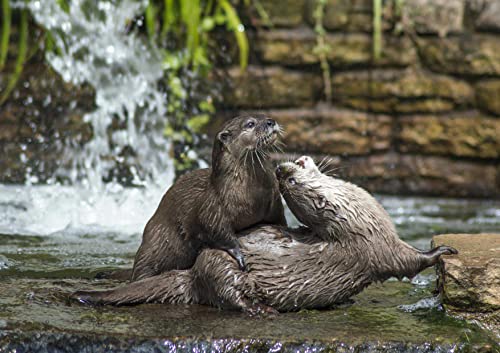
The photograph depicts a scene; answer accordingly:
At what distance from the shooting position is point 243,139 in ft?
8.92

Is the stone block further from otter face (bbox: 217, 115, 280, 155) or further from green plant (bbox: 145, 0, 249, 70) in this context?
otter face (bbox: 217, 115, 280, 155)

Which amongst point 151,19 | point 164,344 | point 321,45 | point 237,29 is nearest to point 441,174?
point 321,45

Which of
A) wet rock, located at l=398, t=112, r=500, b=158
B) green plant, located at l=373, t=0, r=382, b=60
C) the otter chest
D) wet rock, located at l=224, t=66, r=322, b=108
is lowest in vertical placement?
wet rock, located at l=398, t=112, r=500, b=158

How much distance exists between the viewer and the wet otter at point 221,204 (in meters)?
2.64

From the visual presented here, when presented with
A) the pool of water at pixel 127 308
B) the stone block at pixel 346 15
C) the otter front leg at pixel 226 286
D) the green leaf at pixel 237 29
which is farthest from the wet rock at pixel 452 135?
the otter front leg at pixel 226 286

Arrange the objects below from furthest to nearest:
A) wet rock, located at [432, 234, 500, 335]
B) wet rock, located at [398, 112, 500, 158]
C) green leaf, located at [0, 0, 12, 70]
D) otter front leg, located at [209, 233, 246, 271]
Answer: wet rock, located at [398, 112, 500, 158]
green leaf, located at [0, 0, 12, 70]
otter front leg, located at [209, 233, 246, 271]
wet rock, located at [432, 234, 500, 335]

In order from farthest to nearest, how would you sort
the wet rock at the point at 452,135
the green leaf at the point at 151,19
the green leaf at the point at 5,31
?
the wet rock at the point at 452,135, the green leaf at the point at 151,19, the green leaf at the point at 5,31

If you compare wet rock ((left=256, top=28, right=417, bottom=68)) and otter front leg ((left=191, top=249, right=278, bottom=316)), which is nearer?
otter front leg ((left=191, top=249, right=278, bottom=316))

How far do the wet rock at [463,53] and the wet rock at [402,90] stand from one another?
0.09 m

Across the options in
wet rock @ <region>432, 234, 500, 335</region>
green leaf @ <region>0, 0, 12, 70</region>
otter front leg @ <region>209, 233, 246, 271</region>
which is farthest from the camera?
green leaf @ <region>0, 0, 12, 70</region>

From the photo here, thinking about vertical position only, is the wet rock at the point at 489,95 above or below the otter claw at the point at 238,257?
above

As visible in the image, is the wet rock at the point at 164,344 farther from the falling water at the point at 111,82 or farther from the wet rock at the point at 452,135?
the wet rock at the point at 452,135

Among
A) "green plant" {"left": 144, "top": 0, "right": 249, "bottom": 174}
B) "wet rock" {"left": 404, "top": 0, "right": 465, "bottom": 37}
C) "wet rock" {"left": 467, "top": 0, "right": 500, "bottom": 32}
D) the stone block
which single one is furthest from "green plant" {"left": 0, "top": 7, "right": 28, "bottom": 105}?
"wet rock" {"left": 467, "top": 0, "right": 500, "bottom": 32}

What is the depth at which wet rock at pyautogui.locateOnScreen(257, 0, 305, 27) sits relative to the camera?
5.81 meters
